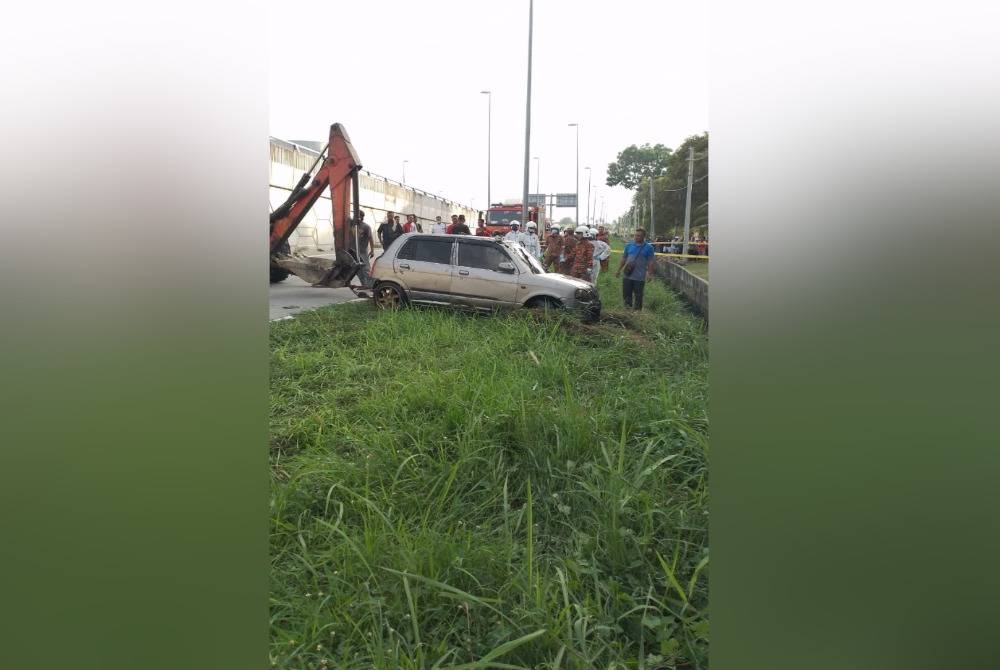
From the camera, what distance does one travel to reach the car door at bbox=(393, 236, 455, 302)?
313 inches

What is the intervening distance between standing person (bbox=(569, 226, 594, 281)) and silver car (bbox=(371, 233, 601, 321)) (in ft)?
4.53

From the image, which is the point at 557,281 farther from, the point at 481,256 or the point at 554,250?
the point at 554,250

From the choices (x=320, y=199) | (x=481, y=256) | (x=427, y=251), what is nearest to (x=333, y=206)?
(x=320, y=199)

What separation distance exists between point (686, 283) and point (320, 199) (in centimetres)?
681

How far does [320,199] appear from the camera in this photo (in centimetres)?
1241

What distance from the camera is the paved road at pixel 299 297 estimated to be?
A: 8750 millimetres

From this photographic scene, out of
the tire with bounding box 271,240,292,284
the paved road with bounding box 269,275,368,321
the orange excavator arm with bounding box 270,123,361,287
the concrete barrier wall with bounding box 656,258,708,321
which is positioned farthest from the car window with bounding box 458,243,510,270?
the tire with bounding box 271,240,292,284

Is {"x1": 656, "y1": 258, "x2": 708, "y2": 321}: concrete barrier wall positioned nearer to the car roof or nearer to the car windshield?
the car windshield
